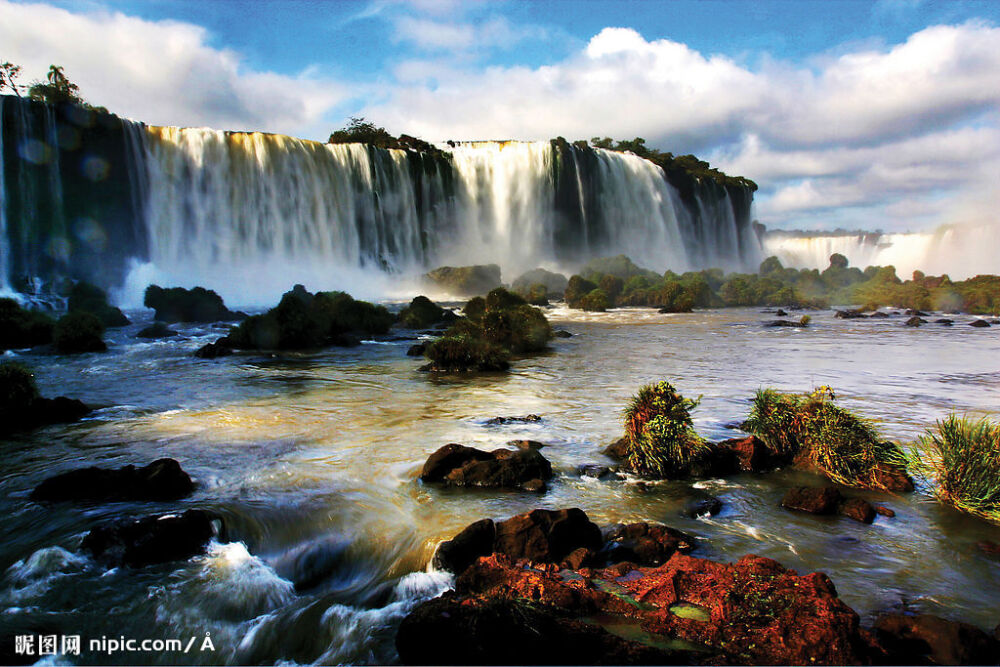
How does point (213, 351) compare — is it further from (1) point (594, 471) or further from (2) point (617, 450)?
(1) point (594, 471)

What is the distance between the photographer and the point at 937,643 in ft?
11.0

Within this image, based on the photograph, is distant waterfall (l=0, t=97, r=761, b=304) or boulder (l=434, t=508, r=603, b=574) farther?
distant waterfall (l=0, t=97, r=761, b=304)

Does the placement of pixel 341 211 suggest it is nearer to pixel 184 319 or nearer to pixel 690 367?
pixel 184 319

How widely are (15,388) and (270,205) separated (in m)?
32.8

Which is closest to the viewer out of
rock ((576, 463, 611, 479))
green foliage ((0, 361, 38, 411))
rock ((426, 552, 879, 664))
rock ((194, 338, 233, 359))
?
rock ((426, 552, 879, 664))

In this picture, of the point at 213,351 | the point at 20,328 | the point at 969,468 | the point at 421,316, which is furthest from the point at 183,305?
the point at 969,468

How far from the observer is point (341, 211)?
42.4 meters

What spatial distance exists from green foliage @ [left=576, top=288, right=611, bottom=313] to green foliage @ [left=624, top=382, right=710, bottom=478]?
99.8 feet

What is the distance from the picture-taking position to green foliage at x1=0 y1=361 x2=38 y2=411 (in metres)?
9.09

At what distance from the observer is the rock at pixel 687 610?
129 inches

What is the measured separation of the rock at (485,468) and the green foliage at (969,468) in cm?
421

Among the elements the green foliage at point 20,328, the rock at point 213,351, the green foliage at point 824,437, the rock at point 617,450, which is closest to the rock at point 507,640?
the rock at point 617,450

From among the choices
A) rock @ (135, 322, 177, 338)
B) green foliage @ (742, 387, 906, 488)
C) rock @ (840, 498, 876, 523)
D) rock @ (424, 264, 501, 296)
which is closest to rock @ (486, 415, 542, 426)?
green foliage @ (742, 387, 906, 488)

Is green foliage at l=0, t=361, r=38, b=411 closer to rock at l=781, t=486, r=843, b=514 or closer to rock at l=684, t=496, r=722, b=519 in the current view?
rock at l=684, t=496, r=722, b=519
